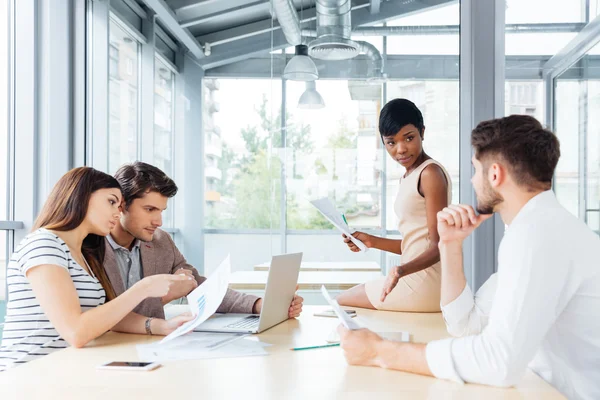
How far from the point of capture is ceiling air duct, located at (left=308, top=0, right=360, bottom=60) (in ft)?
15.2

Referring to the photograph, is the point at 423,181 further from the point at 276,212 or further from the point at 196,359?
the point at 276,212

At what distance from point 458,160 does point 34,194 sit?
2.56 meters

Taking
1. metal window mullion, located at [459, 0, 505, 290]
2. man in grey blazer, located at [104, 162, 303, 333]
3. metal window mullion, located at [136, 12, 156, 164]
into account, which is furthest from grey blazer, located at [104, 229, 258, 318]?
metal window mullion, located at [136, 12, 156, 164]

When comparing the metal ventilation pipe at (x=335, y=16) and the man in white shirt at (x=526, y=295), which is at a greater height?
the metal ventilation pipe at (x=335, y=16)

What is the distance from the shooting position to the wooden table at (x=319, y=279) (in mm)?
3876

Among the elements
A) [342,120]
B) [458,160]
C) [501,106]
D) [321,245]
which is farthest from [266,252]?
[501,106]

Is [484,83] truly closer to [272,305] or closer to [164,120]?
[272,305]

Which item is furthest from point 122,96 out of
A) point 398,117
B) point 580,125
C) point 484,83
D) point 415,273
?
point 580,125

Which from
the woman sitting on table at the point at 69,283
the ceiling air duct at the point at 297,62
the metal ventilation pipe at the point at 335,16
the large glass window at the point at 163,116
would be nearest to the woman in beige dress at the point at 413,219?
the woman sitting on table at the point at 69,283

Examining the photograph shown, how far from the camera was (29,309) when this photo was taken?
195 cm

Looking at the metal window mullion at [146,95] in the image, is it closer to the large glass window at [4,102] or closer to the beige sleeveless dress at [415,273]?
the large glass window at [4,102]

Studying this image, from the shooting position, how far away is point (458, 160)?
384 cm

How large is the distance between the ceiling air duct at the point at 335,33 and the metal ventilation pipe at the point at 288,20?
0.48 ft

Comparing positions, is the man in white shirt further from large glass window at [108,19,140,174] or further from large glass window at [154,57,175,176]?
large glass window at [154,57,175,176]
